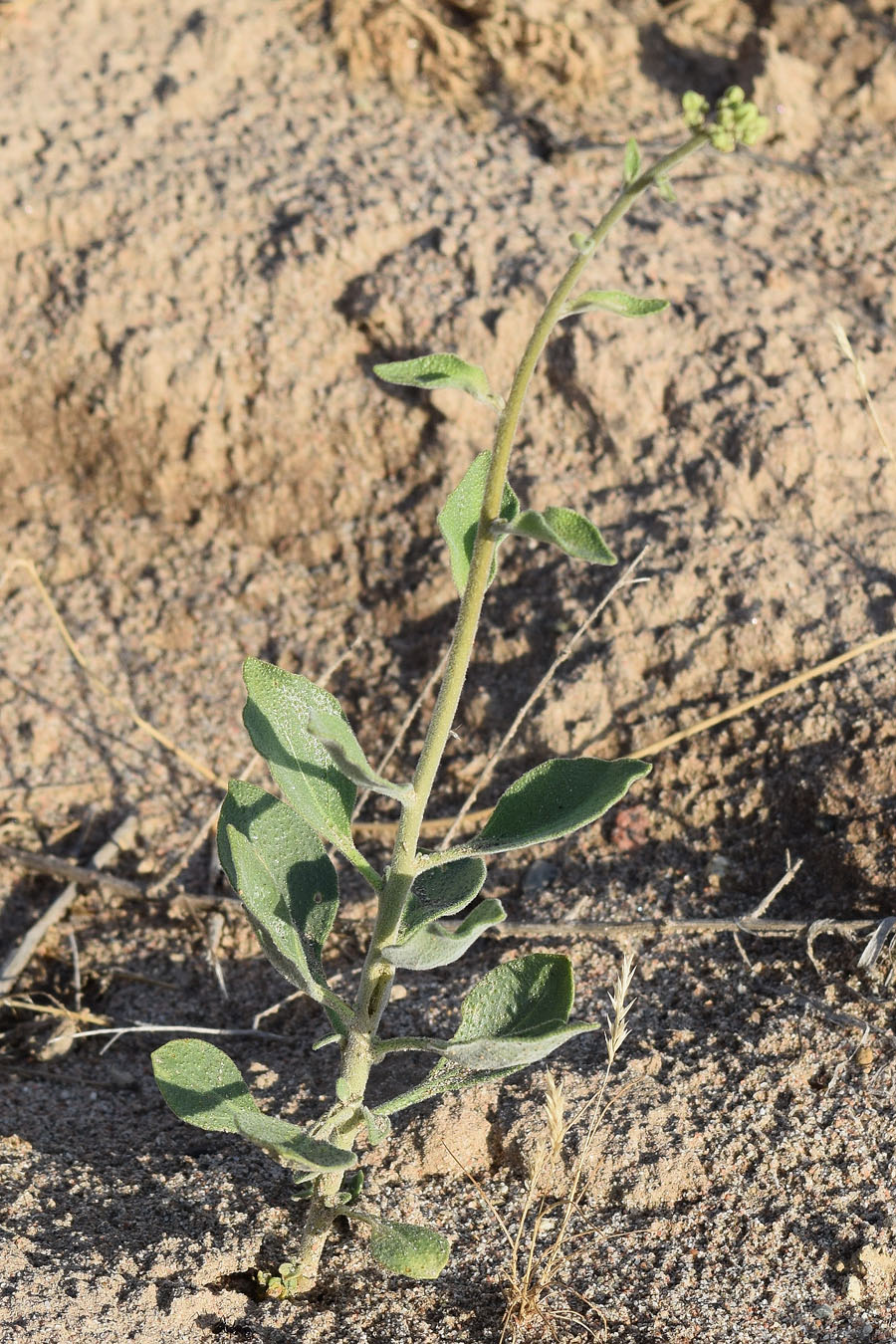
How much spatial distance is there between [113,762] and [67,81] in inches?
94.2

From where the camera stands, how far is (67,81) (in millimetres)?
4250

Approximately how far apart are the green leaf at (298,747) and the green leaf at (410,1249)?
553mm

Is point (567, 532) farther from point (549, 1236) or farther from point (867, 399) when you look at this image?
point (867, 399)

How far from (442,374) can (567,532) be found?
0.29 meters

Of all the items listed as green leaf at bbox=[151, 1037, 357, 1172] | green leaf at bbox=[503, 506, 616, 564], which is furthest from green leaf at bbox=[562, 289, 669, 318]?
green leaf at bbox=[151, 1037, 357, 1172]

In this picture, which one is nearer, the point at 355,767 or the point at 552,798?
the point at 355,767

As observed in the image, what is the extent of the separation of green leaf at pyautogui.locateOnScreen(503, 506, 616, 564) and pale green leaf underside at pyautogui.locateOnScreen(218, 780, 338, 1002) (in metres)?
0.71

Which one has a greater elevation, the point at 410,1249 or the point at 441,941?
the point at 441,941

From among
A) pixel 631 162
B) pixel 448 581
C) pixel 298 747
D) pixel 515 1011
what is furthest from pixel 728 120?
pixel 448 581

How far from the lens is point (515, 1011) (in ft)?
6.40

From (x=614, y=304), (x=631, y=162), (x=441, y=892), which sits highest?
(x=631, y=162)

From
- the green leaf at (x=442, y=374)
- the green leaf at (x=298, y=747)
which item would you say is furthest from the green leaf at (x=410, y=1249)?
the green leaf at (x=442, y=374)

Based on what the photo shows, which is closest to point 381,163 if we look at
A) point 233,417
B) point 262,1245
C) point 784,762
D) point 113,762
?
point 233,417

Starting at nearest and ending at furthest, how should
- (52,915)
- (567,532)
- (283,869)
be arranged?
(567,532) → (283,869) → (52,915)
